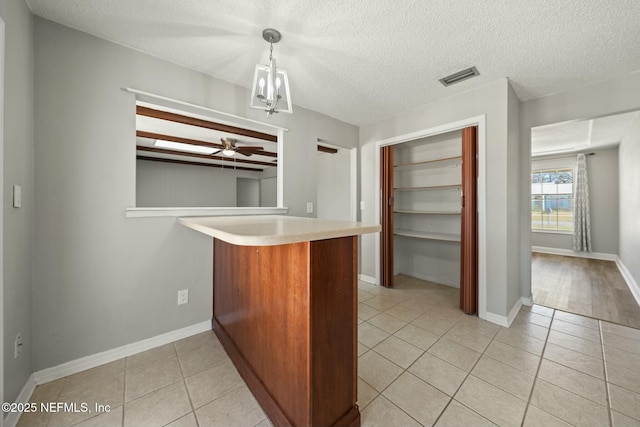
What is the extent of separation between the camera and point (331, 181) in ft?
14.6

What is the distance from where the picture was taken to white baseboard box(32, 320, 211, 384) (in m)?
1.57

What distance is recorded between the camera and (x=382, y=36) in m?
1.70

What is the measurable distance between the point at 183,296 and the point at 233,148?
7.83 ft

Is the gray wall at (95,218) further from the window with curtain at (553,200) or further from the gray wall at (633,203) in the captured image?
the window with curtain at (553,200)

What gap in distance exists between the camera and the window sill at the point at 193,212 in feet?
6.07

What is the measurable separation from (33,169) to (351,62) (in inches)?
91.5

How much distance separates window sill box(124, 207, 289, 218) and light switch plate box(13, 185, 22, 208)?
528mm

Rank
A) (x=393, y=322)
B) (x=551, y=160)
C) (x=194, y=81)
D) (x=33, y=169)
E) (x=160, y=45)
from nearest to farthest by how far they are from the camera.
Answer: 1. (x=33, y=169)
2. (x=160, y=45)
3. (x=194, y=81)
4. (x=393, y=322)
5. (x=551, y=160)

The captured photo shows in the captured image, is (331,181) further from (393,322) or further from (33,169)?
(33,169)

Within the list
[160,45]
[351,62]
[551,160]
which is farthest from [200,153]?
[551,160]

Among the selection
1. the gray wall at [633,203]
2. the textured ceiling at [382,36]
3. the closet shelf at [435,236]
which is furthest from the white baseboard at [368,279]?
the gray wall at [633,203]

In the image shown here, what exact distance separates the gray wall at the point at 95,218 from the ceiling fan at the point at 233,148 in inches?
60.4

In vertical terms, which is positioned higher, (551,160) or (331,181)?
(551,160)

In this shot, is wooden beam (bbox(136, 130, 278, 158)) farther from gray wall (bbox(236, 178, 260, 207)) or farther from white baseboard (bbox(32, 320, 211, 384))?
white baseboard (bbox(32, 320, 211, 384))
